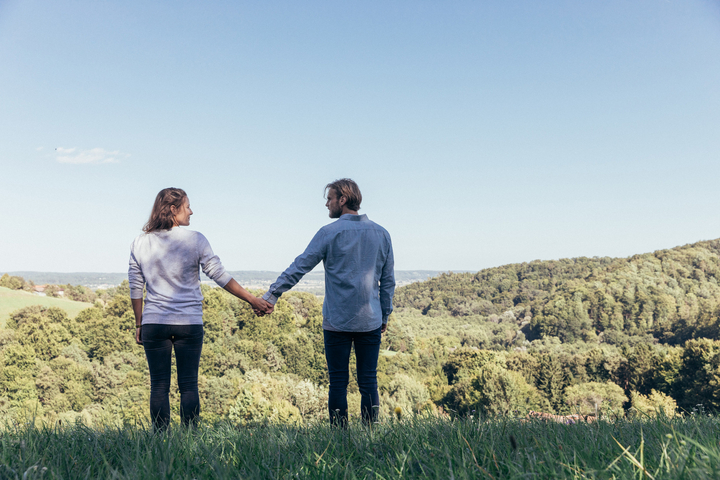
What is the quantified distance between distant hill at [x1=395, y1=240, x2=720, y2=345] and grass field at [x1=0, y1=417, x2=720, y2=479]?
77.6m

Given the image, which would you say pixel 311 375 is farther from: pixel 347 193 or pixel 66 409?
pixel 347 193

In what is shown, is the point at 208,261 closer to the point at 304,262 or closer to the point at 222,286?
the point at 222,286

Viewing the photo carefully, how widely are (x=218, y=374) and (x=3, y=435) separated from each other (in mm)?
44312

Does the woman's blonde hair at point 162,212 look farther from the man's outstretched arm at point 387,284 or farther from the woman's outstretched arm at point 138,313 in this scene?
the man's outstretched arm at point 387,284

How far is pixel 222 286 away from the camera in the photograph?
343cm

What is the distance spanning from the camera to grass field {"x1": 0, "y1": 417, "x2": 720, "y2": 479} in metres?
1.49

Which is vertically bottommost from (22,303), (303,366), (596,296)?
(303,366)

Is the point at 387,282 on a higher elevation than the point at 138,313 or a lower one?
higher

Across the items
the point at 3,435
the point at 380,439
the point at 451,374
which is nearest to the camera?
the point at 380,439

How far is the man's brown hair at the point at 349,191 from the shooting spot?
3637mm

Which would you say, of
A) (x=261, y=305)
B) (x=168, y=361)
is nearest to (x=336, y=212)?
(x=261, y=305)

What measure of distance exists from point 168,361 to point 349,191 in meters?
1.82

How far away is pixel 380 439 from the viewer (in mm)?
2150

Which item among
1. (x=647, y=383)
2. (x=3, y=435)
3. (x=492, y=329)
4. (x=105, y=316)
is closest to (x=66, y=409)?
(x=105, y=316)
